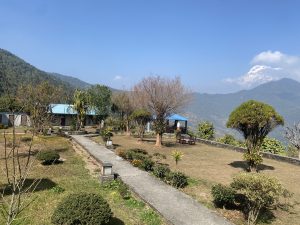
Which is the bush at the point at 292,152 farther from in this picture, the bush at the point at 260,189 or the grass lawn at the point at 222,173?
the bush at the point at 260,189

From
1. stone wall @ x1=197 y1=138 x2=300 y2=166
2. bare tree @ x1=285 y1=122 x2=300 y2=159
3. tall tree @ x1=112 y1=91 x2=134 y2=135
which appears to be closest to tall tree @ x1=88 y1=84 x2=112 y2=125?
tall tree @ x1=112 y1=91 x2=134 y2=135

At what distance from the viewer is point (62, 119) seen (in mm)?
62531

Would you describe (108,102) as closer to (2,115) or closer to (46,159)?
(2,115)

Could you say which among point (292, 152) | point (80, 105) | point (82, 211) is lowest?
point (292, 152)

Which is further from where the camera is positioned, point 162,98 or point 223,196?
point 162,98

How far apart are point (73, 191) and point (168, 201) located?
4539 mm

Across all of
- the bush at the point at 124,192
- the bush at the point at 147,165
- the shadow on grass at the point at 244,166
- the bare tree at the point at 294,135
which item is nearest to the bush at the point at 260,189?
the bush at the point at 124,192

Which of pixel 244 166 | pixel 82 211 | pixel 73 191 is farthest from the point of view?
pixel 244 166

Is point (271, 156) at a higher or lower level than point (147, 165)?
lower

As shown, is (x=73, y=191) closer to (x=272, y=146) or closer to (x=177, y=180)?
(x=177, y=180)

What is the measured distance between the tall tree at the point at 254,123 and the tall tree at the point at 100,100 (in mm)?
36089

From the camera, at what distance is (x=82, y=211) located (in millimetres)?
9672

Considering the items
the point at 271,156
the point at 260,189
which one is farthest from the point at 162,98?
the point at 260,189

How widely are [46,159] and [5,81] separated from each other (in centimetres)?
1602
